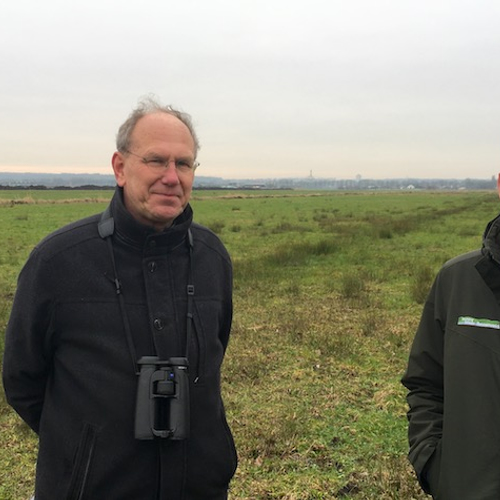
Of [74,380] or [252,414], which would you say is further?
[252,414]

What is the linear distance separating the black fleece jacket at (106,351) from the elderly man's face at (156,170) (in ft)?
0.24

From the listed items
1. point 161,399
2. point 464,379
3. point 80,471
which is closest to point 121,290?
point 161,399

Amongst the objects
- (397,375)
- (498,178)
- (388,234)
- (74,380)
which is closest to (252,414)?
(397,375)

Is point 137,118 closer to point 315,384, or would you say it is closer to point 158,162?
point 158,162

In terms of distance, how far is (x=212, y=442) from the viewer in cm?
227

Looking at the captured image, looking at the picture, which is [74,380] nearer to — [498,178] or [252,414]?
[498,178]

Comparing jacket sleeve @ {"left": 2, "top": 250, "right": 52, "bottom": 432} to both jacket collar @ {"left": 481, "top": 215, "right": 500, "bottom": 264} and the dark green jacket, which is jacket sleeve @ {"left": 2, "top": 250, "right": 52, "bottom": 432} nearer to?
the dark green jacket

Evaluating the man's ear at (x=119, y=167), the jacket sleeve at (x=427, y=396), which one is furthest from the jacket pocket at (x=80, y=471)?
the jacket sleeve at (x=427, y=396)

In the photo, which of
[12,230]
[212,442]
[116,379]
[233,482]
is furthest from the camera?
[12,230]

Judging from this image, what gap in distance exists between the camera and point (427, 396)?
2184 mm

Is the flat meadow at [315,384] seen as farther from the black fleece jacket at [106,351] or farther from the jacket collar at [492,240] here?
the jacket collar at [492,240]

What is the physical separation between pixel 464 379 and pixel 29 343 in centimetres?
180

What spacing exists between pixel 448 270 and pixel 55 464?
184 centimetres

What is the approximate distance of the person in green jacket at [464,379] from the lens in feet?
5.98
